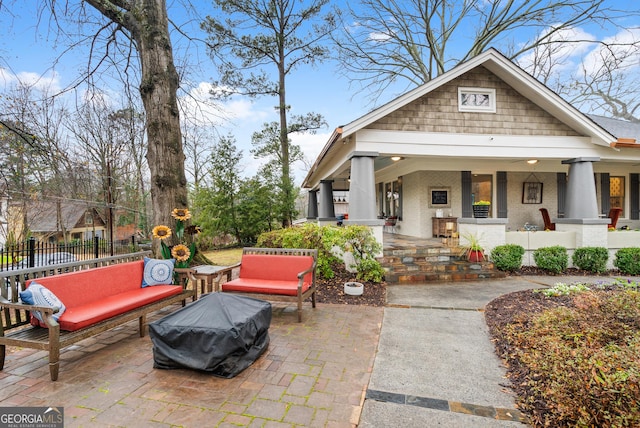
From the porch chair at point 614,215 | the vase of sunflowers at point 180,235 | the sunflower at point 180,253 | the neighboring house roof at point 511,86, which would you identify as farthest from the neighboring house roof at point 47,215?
the porch chair at point 614,215

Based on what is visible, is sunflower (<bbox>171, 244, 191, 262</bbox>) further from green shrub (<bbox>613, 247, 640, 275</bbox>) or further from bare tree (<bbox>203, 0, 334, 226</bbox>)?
green shrub (<bbox>613, 247, 640, 275</bbox>)

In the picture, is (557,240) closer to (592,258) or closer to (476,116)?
(592,258)

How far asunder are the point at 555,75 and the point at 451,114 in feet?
46.2

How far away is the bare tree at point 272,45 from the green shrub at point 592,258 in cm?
1103

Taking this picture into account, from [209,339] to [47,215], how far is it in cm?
1536

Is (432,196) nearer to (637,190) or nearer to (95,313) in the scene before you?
(637,190)

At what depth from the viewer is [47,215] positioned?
13.4 m

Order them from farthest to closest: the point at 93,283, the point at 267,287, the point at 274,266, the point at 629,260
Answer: the point at 629,260
the point at 274,266
the point at 267,287
the point at 93,283

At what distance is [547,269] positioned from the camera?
748 cm

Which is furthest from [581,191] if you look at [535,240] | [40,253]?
[40,253]

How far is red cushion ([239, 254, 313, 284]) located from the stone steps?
8.48 feet

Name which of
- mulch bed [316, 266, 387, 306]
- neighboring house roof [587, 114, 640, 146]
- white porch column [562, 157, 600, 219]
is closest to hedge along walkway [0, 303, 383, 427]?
mulch bed [316, 266, 387, 306]

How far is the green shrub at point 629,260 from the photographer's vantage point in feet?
24.3

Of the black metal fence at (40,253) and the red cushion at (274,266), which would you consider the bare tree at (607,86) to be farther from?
the black metal fence at (40,253)
